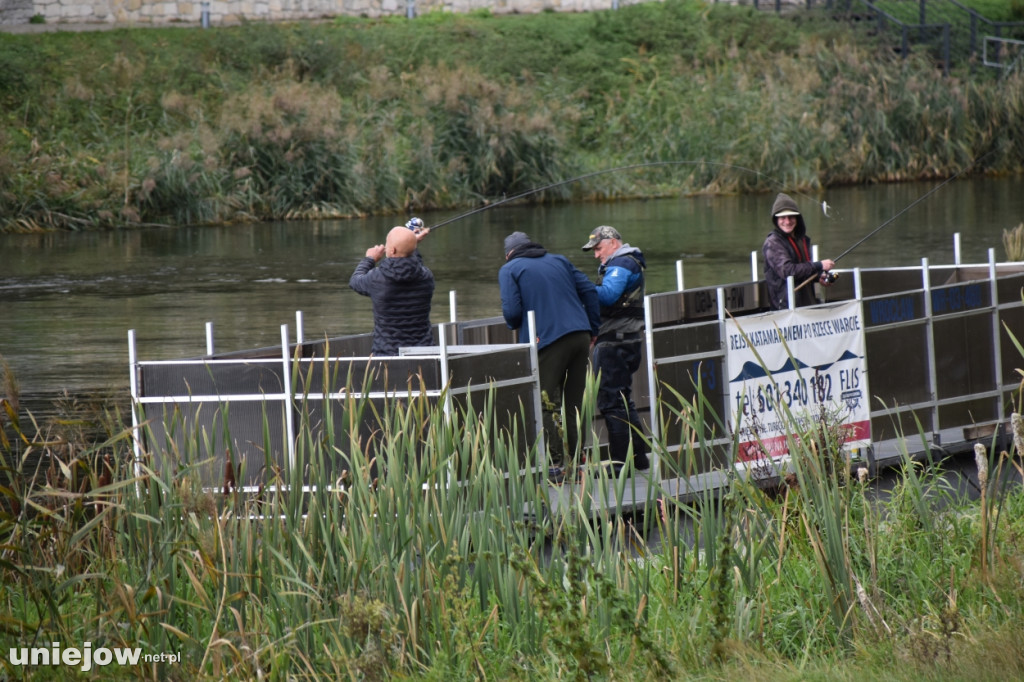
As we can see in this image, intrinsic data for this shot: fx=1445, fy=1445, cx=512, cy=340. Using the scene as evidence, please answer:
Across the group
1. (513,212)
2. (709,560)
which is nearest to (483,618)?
(709,560)

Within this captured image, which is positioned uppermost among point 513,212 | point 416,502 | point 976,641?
point 513,212

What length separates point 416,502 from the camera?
4648 millimetres

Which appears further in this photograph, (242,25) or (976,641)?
(242,25)

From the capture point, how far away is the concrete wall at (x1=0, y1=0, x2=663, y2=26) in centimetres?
3316

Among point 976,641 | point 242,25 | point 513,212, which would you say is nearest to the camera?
point 976,641

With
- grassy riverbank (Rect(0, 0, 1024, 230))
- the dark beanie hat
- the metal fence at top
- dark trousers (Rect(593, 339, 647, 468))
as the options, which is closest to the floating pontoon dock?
dark trousers (Rect(593, 339, 647, 468))

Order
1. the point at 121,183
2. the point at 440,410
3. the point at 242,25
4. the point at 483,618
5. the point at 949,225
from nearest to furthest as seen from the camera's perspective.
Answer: the point at 483,618 < the point at 440,410 < the point at 949,225 < the point at 121,183 < the point at 242,25

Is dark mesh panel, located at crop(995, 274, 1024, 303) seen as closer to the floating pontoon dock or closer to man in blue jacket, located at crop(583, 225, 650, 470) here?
the floating pontoon dock

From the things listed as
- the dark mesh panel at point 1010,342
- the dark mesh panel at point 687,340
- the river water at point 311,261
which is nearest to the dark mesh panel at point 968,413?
the dark mesh panel at point 1010,342

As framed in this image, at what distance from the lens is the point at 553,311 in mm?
7418

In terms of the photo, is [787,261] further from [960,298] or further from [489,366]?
[489,366]

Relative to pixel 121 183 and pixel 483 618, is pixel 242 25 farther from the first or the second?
pixel 483 618

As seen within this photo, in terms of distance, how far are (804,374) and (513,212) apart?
22.3 metres

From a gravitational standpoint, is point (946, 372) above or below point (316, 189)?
below
